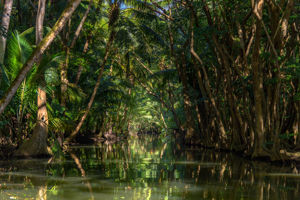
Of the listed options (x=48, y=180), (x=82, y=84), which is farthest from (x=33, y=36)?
(x=48, y=180)

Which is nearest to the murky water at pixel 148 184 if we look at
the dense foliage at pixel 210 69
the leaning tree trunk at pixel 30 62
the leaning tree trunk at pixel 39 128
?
the leaning tree trunk at pixel 30 62

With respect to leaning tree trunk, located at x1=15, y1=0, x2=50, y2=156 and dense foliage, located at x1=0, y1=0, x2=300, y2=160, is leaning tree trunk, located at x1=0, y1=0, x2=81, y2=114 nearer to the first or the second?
dense foliage, located at x1=0, y1=0, x2=300, y2=160

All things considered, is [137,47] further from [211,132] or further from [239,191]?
[239,191]

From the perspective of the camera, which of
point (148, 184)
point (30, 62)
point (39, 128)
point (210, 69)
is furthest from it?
point (210, 69)

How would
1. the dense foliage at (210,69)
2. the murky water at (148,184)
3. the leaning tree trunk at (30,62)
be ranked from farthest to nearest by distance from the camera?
the dense foliage at (210,69) → the leaning tree trunk at (30,62) → the murky water at (148,184)

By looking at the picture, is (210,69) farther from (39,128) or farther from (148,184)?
(148,184)

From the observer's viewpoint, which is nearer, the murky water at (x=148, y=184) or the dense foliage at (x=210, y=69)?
the murky water at (x=148, y=184)

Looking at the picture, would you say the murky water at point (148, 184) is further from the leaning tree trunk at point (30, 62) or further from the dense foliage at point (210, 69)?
the dense foliage at point (210, 69)

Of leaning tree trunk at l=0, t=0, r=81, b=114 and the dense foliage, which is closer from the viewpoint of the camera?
leaning tree trunk at l=0, t=0, r=81, b=114

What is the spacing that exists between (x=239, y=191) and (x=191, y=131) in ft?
46.4

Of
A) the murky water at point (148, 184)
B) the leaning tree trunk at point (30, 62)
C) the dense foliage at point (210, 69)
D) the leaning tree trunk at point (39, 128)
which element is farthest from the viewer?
the leaning tree trunk at point (39, 128)

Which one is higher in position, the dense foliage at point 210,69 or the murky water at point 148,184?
the dense foliage at point 210,69

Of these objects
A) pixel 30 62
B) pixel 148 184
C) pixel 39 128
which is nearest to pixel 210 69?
pixel 39 128

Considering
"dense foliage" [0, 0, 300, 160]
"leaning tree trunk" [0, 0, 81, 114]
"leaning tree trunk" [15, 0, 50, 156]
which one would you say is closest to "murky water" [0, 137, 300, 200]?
"leaning tree trunk" [0, 0, 81, 114]
